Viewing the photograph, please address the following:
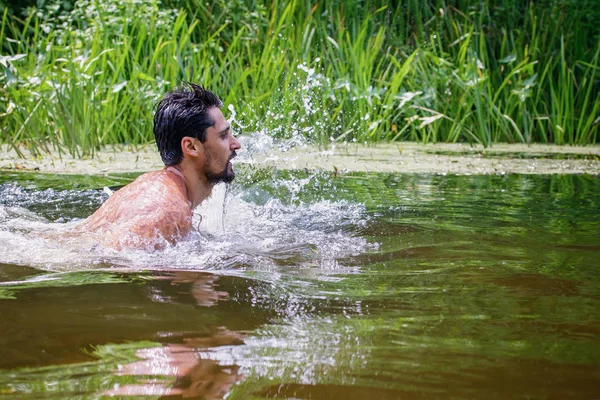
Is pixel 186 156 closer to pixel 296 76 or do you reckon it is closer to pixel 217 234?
pixel 217 234

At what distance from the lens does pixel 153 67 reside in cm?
721

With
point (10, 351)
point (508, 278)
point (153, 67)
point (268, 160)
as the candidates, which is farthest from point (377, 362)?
point (153, 67)

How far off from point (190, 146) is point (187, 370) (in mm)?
2240

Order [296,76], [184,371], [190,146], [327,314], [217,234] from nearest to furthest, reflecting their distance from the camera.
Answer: [184,371]
[327,314]
[190,146]
[217,234]
[296,76]

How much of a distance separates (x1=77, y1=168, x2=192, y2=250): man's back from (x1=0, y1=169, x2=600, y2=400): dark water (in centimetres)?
13

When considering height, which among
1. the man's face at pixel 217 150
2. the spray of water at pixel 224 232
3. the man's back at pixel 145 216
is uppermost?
the man's face at pixel 217 150

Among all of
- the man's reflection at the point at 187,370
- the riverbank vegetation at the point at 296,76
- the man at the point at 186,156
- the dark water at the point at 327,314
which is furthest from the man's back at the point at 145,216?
the riverbank vegetation at the point at 296,76

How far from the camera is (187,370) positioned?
1.86 meters

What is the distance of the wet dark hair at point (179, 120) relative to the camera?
13.1 feet

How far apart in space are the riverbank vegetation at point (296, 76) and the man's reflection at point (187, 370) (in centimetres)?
377

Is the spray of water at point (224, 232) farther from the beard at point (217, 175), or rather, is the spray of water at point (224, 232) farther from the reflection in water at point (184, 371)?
the reflection in water at point (184, 371)

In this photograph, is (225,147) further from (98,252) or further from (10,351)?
(10,351)

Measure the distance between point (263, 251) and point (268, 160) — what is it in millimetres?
2840

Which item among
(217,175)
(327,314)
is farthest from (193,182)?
(327,314)
